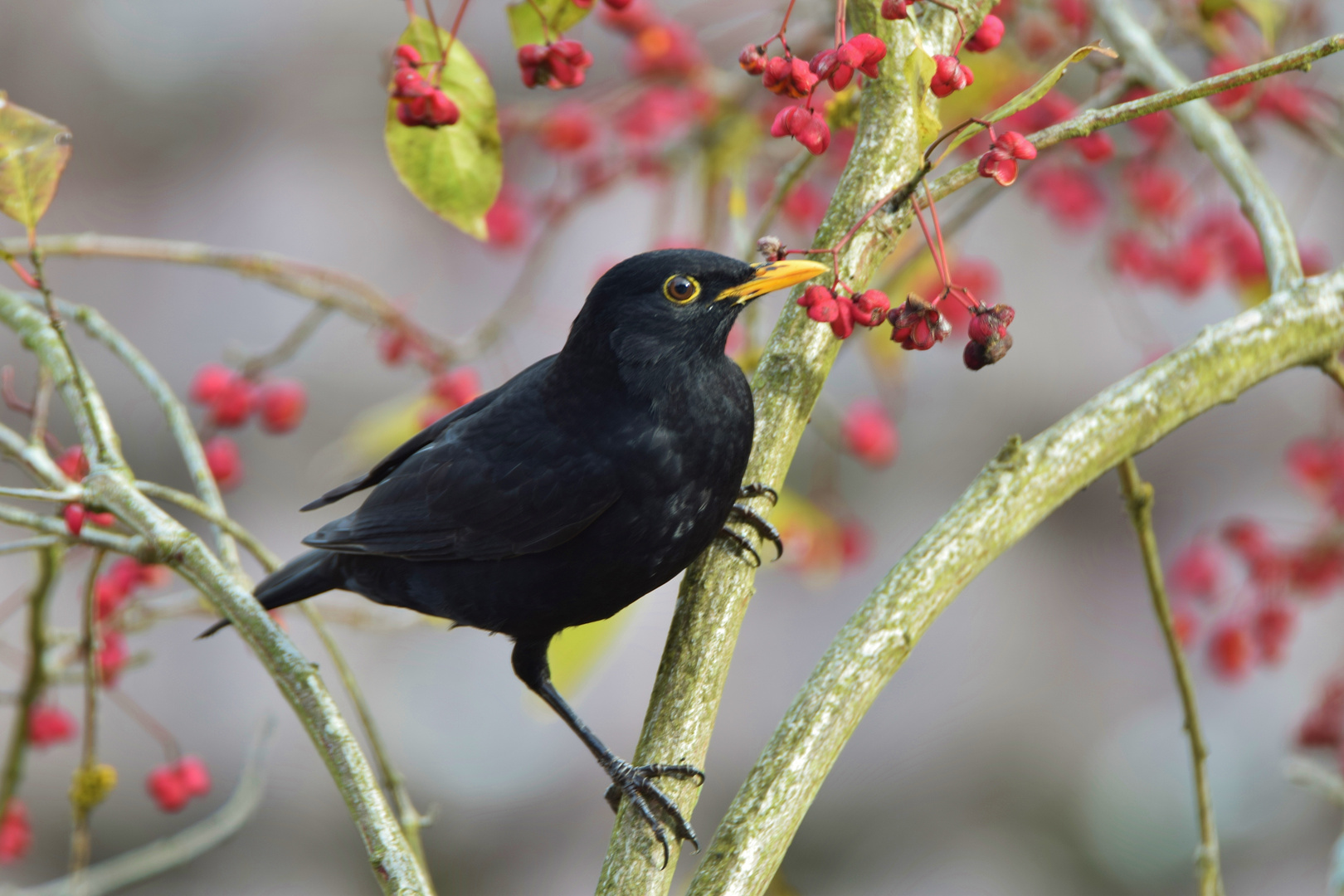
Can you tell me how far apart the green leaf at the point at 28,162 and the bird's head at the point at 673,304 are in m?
0.80

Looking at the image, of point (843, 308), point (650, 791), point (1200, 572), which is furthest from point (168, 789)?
point (1200, 572)

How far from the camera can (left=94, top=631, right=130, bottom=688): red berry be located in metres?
2.34

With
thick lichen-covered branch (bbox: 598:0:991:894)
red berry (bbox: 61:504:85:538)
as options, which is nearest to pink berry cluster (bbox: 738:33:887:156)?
thick lichen-covered branch (bbox: 598:0:991:894)

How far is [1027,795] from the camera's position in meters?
4.11

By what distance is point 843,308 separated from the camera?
1.55 m

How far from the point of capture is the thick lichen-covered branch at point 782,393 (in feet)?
5.24

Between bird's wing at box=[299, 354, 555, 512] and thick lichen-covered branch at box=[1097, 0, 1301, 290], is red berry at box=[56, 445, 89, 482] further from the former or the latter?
thick lichen-covered branch at box=[1097, 0, 1301, 290]

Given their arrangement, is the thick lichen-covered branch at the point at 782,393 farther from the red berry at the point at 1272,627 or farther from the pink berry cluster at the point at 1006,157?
the red berry at the point at 1272,627

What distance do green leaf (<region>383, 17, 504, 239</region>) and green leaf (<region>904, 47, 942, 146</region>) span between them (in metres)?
0.62

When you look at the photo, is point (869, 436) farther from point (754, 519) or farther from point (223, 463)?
point (223, 463)

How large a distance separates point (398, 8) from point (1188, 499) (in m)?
3.29

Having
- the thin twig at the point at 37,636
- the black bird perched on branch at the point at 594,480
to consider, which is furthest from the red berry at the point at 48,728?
the black bird perched on branch at the point at 594,480

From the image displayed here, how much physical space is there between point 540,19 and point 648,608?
2349mm

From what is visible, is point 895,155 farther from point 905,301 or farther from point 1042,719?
point 1042,719
